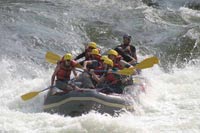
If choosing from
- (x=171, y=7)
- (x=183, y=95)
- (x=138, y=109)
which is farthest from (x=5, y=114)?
(x=171, y=7)

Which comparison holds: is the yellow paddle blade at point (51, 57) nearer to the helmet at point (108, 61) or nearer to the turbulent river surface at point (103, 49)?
the turbulent river surface at point (103, 49)

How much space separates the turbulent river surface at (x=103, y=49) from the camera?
437 inches

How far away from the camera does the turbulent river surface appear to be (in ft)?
36.4

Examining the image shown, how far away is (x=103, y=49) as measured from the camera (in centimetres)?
1888

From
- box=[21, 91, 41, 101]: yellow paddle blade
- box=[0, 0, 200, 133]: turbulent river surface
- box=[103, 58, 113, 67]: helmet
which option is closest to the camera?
box=[0, 0, 200, 133]: turbulent river surface

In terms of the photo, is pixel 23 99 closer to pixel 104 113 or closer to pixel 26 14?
pixel 104 113

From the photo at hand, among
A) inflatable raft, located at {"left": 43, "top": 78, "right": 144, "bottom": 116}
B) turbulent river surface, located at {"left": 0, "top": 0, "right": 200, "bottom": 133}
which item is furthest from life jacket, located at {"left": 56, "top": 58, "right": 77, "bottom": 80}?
turbulent river surface, located at {"left": 0, "top": 0, "right": 200, "bottom": 133}

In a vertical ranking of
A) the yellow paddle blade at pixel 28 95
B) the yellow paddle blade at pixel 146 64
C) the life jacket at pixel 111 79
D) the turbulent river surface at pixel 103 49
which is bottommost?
the turbulent river surface at pixel 103 49

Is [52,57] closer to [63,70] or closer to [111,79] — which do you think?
[63,70]

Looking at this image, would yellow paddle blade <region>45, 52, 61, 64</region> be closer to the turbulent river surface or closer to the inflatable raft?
the turbulent river surface

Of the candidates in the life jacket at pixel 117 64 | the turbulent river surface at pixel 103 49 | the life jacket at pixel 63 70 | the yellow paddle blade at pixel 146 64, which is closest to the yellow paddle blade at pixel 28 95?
the turbulent river surface at pixel 103 49

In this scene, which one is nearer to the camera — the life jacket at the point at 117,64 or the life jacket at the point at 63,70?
the life jacket at the point at 63,70

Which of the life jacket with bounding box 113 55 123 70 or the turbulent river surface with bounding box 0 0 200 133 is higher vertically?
the life jacket with bounding box 113 55 123 70

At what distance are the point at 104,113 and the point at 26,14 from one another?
10.5 m
